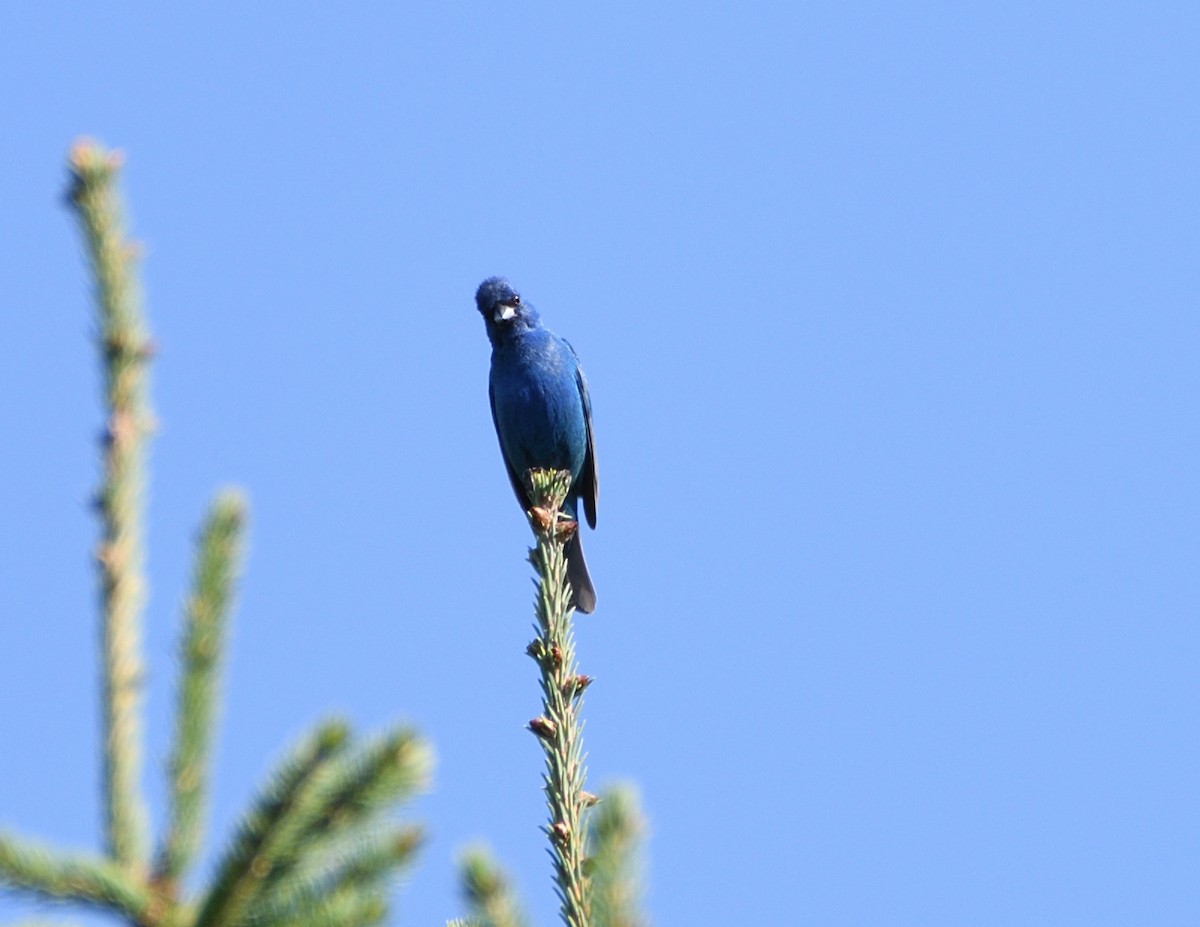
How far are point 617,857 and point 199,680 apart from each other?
Result: 55 centimetres

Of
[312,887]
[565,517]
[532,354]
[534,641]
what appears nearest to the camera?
[312,887]

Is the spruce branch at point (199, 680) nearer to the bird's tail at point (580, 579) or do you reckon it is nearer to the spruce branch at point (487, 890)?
the spruce branch at point (487, 890)

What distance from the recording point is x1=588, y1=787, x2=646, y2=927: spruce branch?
1.73m

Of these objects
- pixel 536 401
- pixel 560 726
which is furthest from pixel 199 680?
pixel 536 401

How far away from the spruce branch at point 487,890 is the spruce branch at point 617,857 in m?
0.11

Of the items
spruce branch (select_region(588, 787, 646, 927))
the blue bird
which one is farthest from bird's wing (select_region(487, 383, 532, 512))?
spruce branch (select_region(588, 787, 646, 927))

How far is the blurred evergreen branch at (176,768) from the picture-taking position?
162 centimetres

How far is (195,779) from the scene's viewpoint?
1.67 m

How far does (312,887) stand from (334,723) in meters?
0.26

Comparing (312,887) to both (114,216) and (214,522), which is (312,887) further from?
(114,216)

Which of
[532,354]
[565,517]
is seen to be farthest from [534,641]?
[532,354]

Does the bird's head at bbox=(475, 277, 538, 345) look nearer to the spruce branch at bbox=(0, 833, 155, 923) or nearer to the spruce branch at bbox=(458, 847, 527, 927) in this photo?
the spruce branch at bbox=(458, 847, 527, 927)

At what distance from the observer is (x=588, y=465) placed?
10484 mm

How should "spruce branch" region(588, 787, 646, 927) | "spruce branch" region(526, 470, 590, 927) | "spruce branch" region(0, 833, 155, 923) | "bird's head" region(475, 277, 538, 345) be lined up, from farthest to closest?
1. "bird's head" region(475, 277, 538, 345)
2. "spruce branch" region(526, 470, 590, 927)
3. "spruce branch" region(588, 787, 646, 927)
4. "spruce branch" region(0, 833, 155, 923)
